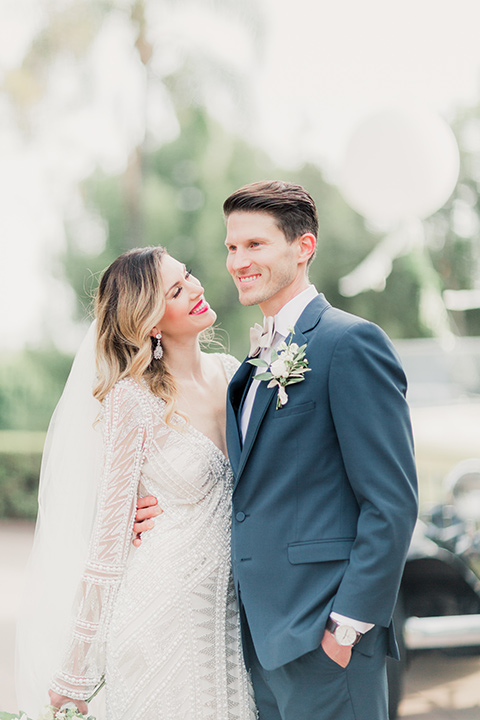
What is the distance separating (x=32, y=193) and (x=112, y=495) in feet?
55.0

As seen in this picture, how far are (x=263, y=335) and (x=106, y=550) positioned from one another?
0.83 meters

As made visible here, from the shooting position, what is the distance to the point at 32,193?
17.9 m

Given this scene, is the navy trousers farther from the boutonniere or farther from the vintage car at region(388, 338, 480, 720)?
the vintage car at region(388, 338, 480, 720)

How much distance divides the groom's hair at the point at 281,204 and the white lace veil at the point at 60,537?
782 mm

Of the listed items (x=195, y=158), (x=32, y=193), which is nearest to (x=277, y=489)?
(x=32, y=193)

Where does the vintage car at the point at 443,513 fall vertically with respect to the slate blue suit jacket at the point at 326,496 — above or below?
below

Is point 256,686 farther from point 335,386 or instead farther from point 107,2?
point 107,2

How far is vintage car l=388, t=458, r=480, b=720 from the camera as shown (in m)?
3.61

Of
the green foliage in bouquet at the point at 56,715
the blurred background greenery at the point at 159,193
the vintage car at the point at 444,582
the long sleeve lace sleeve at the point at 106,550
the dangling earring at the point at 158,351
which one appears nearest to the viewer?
the green foliage in bouquet at the point at 56,715

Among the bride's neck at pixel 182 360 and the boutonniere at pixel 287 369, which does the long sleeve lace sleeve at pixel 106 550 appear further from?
the boutonniere at pixel 287 369

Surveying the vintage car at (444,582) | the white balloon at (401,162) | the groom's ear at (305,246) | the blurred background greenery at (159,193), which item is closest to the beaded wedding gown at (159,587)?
the groom's ear at (305,246)

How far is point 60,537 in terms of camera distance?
2.65 meters

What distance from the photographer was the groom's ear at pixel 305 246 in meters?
2.31

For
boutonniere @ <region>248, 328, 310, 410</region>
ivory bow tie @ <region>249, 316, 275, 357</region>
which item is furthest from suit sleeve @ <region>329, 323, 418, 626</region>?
ivory bow tie @ <region>249, 316, 275, 357</region>
